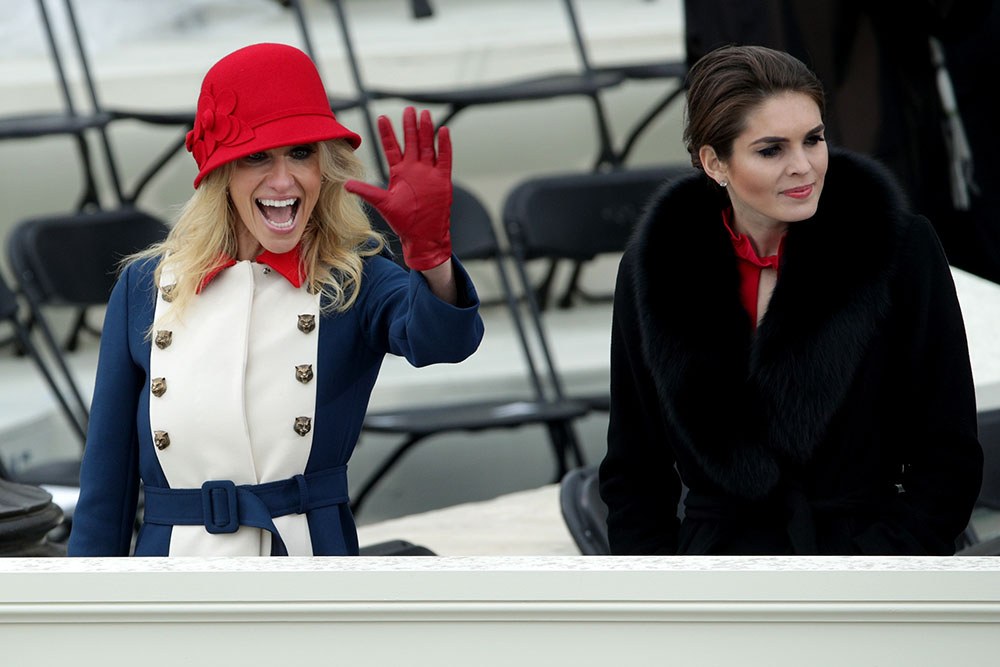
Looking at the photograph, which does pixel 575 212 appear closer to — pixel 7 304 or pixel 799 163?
pixel 7 304

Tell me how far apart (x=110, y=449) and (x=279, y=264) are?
0.27 m

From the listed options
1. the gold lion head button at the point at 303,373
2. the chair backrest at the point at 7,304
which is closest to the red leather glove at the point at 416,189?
the gold lion head button at the point at 303,373

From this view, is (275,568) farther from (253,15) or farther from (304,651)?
(253,15)

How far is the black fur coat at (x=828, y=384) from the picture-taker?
1.37m

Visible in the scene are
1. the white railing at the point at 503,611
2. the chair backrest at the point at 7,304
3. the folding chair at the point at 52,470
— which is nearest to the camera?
the white railing at the point at 503,611

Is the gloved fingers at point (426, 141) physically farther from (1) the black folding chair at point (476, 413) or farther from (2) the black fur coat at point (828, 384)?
(1) the black folding chair at point (476, 413)

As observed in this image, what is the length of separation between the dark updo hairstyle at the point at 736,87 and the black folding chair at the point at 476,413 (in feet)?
5.71

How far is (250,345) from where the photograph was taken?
1449 millimetres

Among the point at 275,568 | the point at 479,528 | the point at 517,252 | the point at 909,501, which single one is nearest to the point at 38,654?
the point at 275,568

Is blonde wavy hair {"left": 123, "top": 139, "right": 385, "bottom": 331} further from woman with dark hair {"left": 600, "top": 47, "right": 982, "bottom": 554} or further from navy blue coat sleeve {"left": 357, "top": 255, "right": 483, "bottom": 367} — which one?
woman with dark hair {"left": 600, "top": 47, "right": 982, "bottom": 554}

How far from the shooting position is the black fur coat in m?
1.37

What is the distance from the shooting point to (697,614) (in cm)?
107

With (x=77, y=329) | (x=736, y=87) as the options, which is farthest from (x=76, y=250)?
(x=736, y=87)

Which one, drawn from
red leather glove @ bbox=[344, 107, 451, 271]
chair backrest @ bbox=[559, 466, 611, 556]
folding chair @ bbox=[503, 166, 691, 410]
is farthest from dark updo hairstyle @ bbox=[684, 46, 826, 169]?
folding chair @ bbox=[503, 166, 691, 410]
